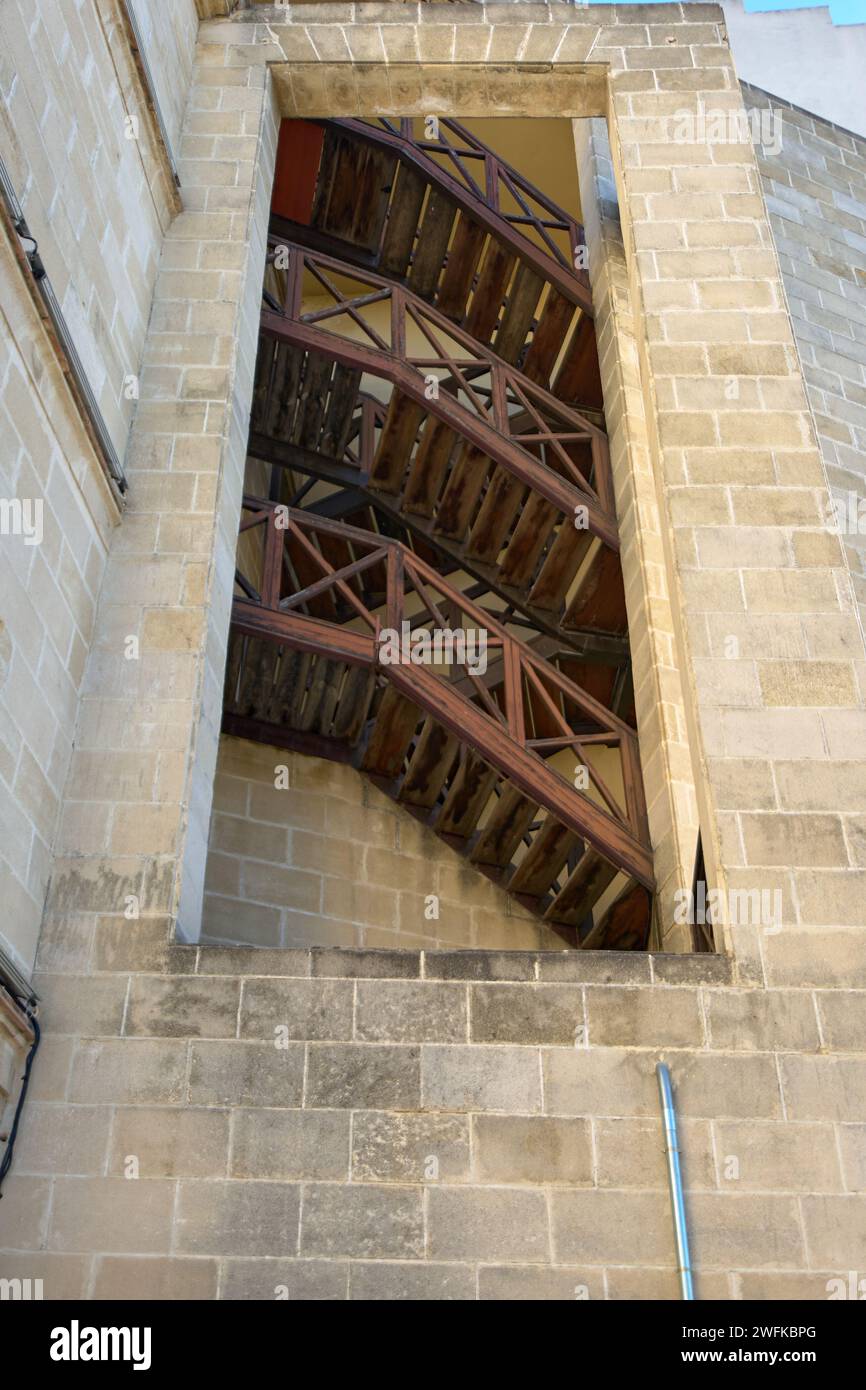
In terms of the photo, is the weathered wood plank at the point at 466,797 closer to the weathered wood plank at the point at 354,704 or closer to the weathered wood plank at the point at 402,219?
the weathered wood plank at the point at 354,704

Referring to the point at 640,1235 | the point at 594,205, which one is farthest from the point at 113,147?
the point at 640,1235

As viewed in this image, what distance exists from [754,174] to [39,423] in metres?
6.63

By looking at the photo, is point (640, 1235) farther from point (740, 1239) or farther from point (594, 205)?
point (594, 205)

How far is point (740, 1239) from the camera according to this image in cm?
730

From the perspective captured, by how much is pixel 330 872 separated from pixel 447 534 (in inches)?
135

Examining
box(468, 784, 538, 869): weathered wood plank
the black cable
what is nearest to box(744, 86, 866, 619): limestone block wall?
box(468, 784, 538, 869): weathered wood plank

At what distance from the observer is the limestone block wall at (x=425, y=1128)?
23.6 ft

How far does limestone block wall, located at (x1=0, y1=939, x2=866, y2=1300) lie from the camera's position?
720 cm

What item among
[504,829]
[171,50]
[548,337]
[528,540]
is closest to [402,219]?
[548,337]

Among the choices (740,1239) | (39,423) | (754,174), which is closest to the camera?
(740,1239)

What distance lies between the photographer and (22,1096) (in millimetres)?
7562

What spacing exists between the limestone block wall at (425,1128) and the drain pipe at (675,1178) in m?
0.06

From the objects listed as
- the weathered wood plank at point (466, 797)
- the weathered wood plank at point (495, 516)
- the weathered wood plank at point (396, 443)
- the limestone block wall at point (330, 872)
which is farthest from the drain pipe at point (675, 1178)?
the weathered wood plank at point (396, 443)
